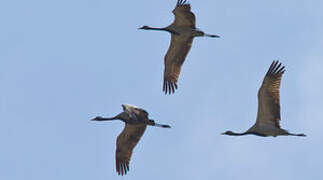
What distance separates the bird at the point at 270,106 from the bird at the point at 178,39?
4.21 meters

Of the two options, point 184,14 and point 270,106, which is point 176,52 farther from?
point 270,106

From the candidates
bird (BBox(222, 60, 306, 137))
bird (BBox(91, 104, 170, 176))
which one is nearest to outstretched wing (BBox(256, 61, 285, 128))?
bird (BBox(222, 60, 306, 137))

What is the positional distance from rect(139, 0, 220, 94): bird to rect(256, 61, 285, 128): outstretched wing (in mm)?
4321

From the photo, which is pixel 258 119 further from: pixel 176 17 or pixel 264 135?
pixel 176 17

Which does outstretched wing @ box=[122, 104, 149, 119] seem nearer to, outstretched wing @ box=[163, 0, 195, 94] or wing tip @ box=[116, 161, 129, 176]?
wing tip @ box=[116, 161, 129, 176]

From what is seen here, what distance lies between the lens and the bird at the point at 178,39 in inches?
1363

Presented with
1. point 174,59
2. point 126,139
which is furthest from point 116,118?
point 174,59

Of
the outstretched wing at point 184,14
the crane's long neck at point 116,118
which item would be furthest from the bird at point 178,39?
the crane's long neck at point 116,118

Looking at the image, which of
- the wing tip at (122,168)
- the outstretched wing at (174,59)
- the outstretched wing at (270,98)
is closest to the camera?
the outstretched wing at (270,98)

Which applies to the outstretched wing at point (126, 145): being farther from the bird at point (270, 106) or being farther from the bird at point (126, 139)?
the bird at point (270, 106)

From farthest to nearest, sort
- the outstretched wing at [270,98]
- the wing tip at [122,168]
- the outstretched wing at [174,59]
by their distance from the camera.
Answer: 1. the outstretched wing at [174,59]
2. the wing tip at [122,168]
3. the outstretched wing at [270,98]

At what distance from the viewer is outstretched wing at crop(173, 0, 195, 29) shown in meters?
34.5

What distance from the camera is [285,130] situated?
104ft

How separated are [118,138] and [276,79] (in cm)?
621
